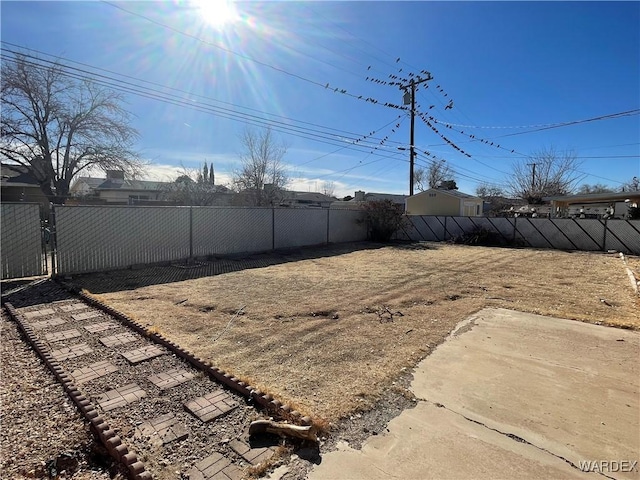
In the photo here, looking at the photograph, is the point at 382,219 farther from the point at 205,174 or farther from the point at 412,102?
the point at 205,174

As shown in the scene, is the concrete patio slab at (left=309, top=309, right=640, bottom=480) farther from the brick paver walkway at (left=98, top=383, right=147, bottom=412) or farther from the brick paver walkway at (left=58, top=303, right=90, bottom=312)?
the brick paver walkway at (left=58, top=303, right=90, bottom=312)

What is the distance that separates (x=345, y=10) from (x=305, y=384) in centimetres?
988

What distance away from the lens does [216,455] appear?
77.1 inches

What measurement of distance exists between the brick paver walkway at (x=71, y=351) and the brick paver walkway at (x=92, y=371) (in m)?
0.36

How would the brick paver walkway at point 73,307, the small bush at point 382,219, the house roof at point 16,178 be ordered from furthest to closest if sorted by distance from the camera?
the house roof at point 16,178, the small bush at point 382,219, the brick paver walkway at point 73,307

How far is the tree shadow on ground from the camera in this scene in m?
6.33

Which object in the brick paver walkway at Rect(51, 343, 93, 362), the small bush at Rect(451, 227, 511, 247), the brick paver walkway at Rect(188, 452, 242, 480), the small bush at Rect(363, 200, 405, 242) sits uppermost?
the small bush at Rect(363, 200, 405, 242)

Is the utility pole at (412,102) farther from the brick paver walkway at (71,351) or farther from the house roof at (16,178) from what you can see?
the house roof at (16,178)

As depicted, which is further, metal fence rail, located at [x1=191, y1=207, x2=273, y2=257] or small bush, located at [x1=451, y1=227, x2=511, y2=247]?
small bush, located at [x1=451, y1=227, x2=511, y2=247]

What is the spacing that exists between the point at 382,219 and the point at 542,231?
7.06 meters

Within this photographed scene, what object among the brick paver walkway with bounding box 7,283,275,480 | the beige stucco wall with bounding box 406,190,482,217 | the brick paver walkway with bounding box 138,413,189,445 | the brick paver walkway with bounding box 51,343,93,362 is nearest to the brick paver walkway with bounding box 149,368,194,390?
the brick paver walkway with bounding box 7,283,275,480

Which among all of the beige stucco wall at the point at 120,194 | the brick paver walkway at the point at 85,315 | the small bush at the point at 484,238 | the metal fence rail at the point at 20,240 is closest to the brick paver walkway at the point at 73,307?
the brick paver walkway at the point at 85,315

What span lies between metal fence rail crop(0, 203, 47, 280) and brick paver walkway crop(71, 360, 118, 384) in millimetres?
4670

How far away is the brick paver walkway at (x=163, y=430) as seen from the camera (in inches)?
81.7
